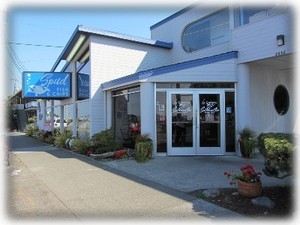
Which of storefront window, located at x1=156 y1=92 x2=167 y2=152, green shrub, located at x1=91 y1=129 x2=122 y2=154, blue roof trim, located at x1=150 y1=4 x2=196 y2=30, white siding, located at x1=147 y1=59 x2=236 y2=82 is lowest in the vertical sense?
green shrub, located at x1=91 y1=129 x2=122 y2=154

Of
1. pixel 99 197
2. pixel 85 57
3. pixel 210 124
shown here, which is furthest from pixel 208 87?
pixel 85 57

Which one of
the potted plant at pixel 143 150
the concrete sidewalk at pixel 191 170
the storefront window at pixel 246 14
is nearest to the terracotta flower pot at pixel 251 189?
the concrete sidewalk at pixel 191 170

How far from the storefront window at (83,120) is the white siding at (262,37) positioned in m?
7.22

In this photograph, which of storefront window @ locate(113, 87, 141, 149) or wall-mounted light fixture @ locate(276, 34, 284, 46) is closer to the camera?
wall-mounted light fixture @ locate(276, 34, 284, 46)

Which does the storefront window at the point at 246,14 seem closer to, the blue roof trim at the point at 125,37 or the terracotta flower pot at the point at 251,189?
the blue roof trim at the point at 125,37

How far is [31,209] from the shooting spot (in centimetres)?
578

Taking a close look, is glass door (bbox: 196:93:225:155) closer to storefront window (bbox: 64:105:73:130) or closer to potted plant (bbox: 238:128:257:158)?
potted plant (bbox: 238:128:257:158)

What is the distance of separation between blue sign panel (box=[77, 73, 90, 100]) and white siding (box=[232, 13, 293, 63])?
23.9 feet

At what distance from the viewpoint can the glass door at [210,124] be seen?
1159cm

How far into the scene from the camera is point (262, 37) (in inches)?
424

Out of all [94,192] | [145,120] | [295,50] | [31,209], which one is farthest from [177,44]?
[31,209]

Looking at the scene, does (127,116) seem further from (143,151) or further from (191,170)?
(191,170)

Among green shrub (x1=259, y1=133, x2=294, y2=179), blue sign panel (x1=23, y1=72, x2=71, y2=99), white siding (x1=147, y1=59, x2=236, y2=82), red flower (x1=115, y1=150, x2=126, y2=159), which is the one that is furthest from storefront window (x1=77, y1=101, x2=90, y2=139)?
green shrub (x1=259, y1=133, x2=294, y2=179)

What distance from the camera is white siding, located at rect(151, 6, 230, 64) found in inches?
572
